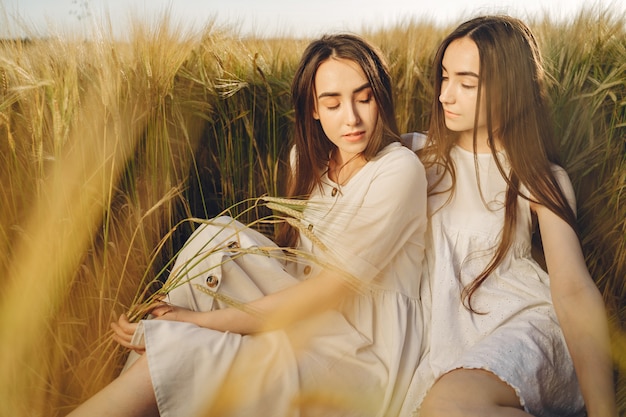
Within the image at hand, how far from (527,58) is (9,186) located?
148cm

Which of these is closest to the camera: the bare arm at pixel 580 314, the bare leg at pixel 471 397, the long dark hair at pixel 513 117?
the bare leg at pixel 471 397

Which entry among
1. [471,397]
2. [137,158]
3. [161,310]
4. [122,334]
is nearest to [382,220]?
[471,397]

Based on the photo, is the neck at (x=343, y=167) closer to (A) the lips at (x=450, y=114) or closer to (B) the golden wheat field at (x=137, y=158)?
(A) the lips at (x=450, y=114)

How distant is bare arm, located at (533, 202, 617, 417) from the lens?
151cm

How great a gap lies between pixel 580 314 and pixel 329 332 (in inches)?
24.6

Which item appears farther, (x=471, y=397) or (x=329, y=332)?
(x=329, y=332)

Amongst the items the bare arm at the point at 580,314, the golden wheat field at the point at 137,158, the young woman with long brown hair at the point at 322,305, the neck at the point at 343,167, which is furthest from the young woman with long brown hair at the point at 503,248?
the golden wheat field at the point at 137,158

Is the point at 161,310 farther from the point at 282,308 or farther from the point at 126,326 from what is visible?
the point at 282,308

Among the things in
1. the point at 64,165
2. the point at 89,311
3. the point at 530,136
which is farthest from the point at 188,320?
the point at 530,136

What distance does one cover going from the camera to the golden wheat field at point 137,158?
1.67 meters

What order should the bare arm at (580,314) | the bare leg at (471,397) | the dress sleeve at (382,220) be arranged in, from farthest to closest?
the dress sleeve at (382,220) < the bare arm at (580,314) < the bare leg at (471,397)

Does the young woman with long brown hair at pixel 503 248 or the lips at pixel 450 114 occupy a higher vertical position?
the lips at pixel 450 114

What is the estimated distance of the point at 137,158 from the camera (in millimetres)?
2008

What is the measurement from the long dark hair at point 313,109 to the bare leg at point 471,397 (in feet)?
2.08
